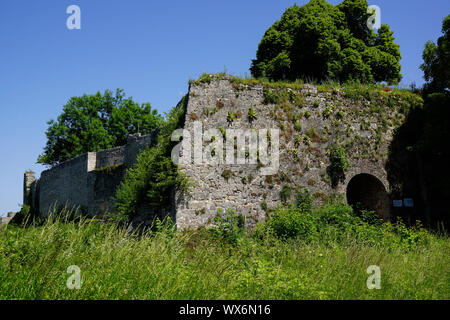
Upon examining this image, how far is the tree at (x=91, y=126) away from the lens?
1300 inches

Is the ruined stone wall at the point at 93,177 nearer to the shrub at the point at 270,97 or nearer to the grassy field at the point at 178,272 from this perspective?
the shrub at the point at 270,97

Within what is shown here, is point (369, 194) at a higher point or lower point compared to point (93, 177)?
lower

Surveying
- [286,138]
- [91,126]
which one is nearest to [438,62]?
[286,138]

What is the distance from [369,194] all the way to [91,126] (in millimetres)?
26361

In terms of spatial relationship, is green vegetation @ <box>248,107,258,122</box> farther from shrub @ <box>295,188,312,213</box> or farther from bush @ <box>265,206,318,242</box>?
bush @ <box>265,206,318,242</box>

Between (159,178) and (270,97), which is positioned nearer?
(159,178)

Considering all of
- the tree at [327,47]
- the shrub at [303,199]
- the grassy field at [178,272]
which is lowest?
the grassy field at [178,272]

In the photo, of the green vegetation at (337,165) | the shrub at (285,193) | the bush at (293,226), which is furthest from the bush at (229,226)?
the green vegetation at (337,165)

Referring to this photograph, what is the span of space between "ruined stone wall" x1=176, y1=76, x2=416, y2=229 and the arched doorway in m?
0.30

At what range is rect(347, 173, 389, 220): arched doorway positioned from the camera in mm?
12078

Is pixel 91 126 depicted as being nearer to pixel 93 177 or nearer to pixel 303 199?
pixel 93 177

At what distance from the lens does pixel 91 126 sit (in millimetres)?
33281

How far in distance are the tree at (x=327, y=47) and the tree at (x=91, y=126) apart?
15.3m

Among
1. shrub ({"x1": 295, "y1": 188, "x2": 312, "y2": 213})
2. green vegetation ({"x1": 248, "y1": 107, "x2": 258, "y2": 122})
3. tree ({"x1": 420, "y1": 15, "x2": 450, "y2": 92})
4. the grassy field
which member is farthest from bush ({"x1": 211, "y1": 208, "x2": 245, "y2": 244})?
tree ({"x1": 420, "y1": 15, "x2": 450, "y2": 92})
